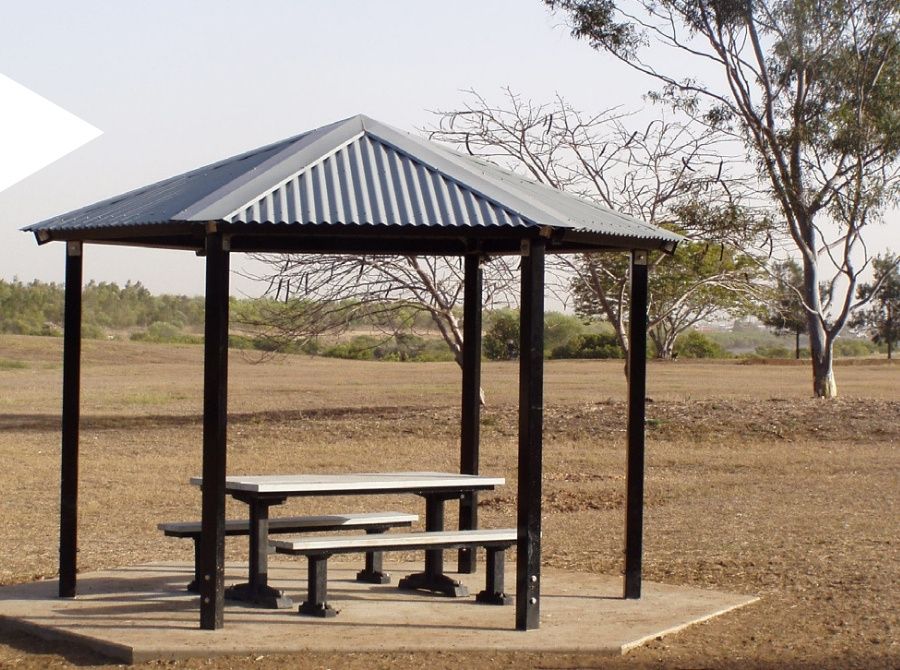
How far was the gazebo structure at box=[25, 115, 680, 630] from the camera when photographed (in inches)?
264

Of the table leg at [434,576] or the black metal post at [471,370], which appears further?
the black metal post at [471,370]

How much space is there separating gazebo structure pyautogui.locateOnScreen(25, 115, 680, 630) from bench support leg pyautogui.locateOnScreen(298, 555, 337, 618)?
0.56 meters

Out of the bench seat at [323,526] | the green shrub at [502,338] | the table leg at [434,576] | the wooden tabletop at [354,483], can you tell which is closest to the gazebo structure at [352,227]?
the wooden tabletop at [354,483]

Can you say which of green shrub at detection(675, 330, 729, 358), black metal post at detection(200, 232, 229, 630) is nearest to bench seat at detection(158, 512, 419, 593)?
black metal post at detection(200, 232, 229, 630)

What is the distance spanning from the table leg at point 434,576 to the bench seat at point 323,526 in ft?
0.45

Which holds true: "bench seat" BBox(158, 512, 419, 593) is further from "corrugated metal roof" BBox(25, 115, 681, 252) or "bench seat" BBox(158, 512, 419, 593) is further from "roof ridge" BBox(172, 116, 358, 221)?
"roof ridge" BBox(172, 116, 358, 221)

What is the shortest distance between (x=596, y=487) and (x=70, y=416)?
848 centimetres

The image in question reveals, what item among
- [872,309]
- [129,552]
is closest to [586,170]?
[129,552]

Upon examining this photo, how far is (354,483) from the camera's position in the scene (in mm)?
7734

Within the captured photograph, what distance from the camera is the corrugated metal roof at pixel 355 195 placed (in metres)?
6.67

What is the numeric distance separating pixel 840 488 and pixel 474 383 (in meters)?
7.76

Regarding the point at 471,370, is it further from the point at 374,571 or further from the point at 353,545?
the point at 353,545

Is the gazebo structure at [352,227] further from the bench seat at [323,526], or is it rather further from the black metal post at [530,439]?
the bench seat at [323,526]

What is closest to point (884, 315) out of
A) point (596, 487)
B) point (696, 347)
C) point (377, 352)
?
point (696, 347)
